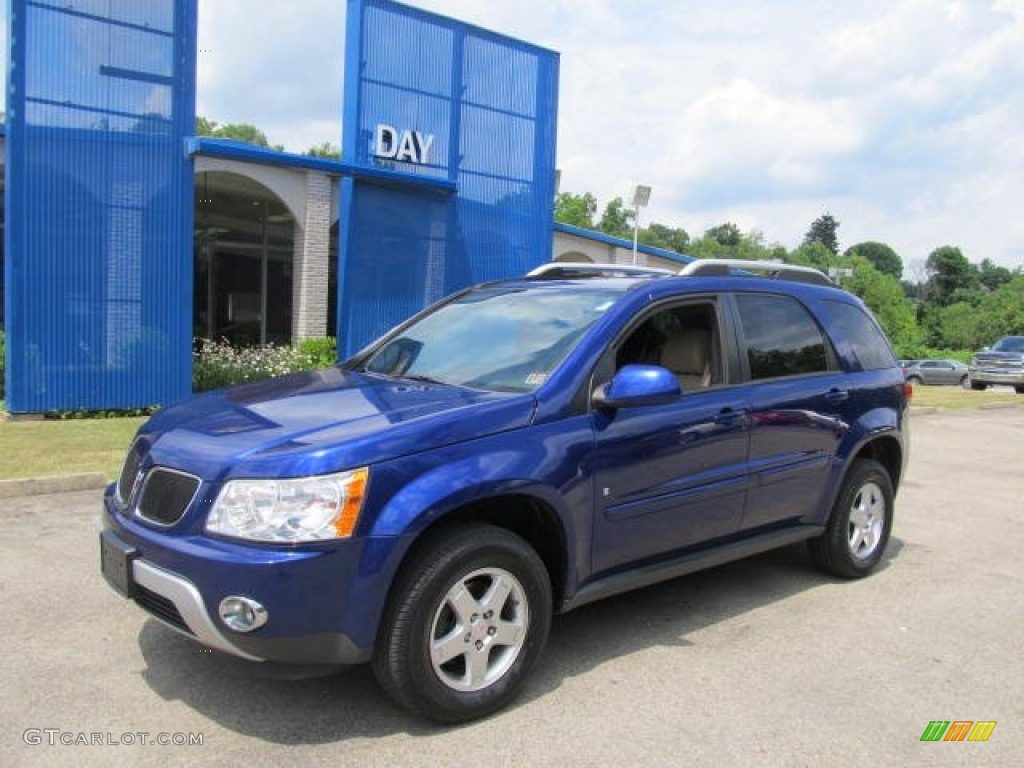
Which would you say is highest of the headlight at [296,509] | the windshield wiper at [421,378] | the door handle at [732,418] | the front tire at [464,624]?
the windshield wiper at [421,378]

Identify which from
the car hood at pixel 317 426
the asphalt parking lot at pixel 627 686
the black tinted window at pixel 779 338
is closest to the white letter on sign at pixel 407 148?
the asphalt parking lot at pixel 627 686

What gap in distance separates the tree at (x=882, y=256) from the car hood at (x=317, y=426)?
165 metres

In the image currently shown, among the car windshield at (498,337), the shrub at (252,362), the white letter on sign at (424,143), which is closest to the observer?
the car windshield at (498,337)

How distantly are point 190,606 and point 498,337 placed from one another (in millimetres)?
2006

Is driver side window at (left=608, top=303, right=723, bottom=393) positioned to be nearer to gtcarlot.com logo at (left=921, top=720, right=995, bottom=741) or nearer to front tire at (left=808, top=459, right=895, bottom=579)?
front tire at (left=808, top=459, right=895, bottom=579)

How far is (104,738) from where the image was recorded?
130 inches

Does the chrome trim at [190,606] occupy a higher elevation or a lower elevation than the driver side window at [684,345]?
lower

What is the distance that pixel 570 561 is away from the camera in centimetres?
382

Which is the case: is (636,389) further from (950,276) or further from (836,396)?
(950,276)

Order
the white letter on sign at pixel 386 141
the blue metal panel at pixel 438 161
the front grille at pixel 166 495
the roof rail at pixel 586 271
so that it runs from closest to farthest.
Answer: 1. the front grille at pixel 166 495
2. the roof rail at pixel 586 271
3. the blue metal panel at pixel 438 161
4. the white letter on sign at pixel 386 141

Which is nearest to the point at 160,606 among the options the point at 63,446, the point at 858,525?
the point at 858,525

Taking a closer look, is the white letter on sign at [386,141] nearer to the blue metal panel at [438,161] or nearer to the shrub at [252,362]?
the blue metal panel at [438,161]

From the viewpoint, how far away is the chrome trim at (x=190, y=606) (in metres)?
3.11

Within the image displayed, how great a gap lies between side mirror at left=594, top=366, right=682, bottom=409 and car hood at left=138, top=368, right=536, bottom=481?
14.4 inches
